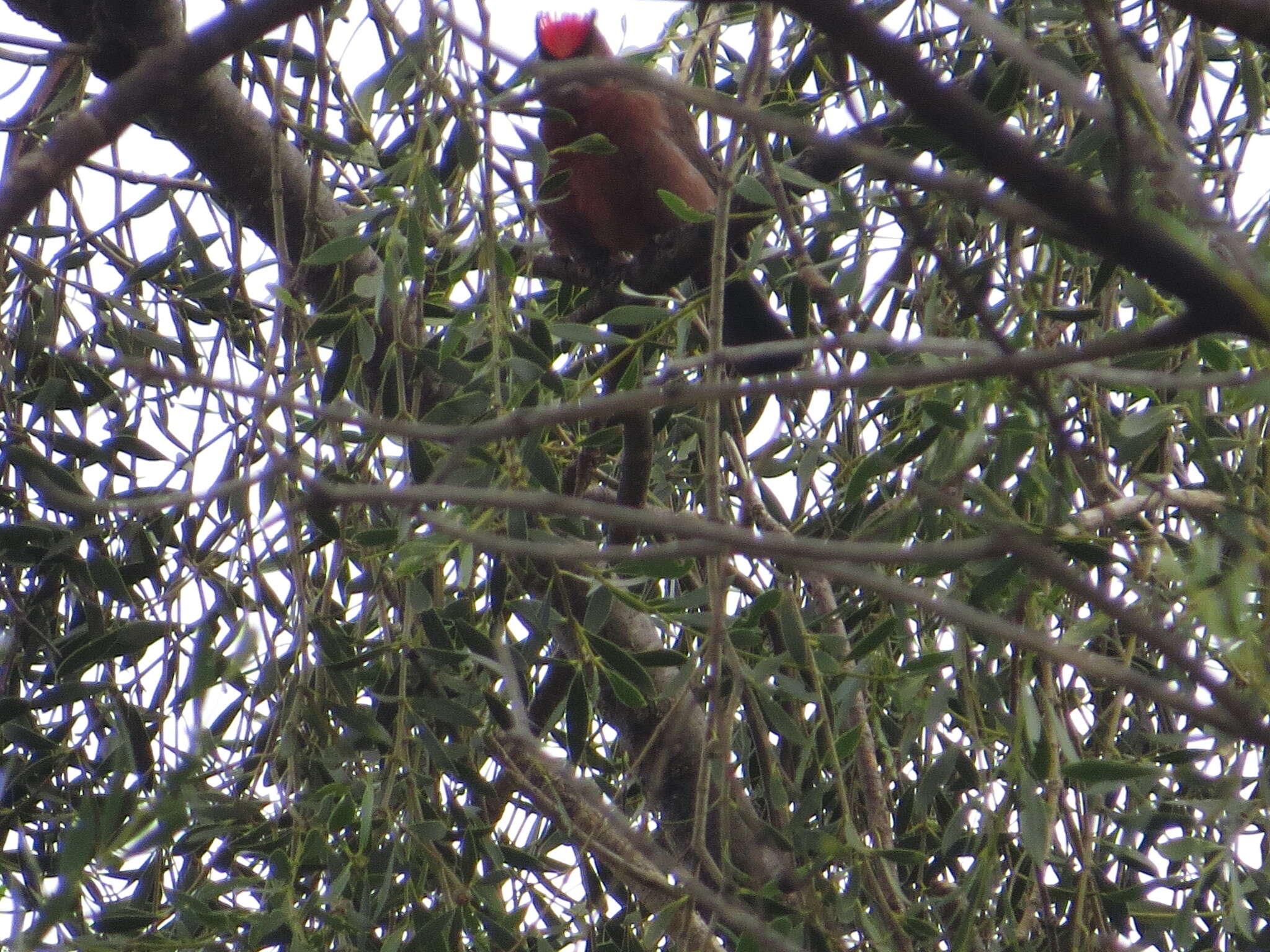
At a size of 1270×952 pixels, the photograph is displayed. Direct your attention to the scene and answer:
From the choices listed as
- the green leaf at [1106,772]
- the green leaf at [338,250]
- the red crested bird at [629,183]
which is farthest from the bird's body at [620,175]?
the green leaf at [1106,772]

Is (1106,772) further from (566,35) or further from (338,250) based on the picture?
(566,35)

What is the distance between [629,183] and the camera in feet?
8.49

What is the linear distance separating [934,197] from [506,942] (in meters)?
0.95

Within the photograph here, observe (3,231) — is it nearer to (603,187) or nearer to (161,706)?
(161,706)

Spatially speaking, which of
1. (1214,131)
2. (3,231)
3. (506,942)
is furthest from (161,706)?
(1214,131)

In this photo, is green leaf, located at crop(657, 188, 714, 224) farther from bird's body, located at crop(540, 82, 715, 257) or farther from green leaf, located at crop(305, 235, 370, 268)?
bird's body, located at crop(540, 82, 715, 257)

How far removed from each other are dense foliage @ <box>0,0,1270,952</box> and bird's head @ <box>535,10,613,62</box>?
65 centimetres

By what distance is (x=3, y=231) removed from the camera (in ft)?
2.95

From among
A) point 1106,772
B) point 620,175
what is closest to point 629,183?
point 620,175

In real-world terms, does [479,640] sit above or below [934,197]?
below

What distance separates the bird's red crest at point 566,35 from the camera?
283cm

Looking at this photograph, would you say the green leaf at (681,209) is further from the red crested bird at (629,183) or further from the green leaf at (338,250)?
the red crested bird at (629,183)

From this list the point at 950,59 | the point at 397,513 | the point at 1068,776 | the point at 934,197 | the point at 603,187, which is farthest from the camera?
the point at 603,187

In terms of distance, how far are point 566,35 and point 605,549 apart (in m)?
1.82
